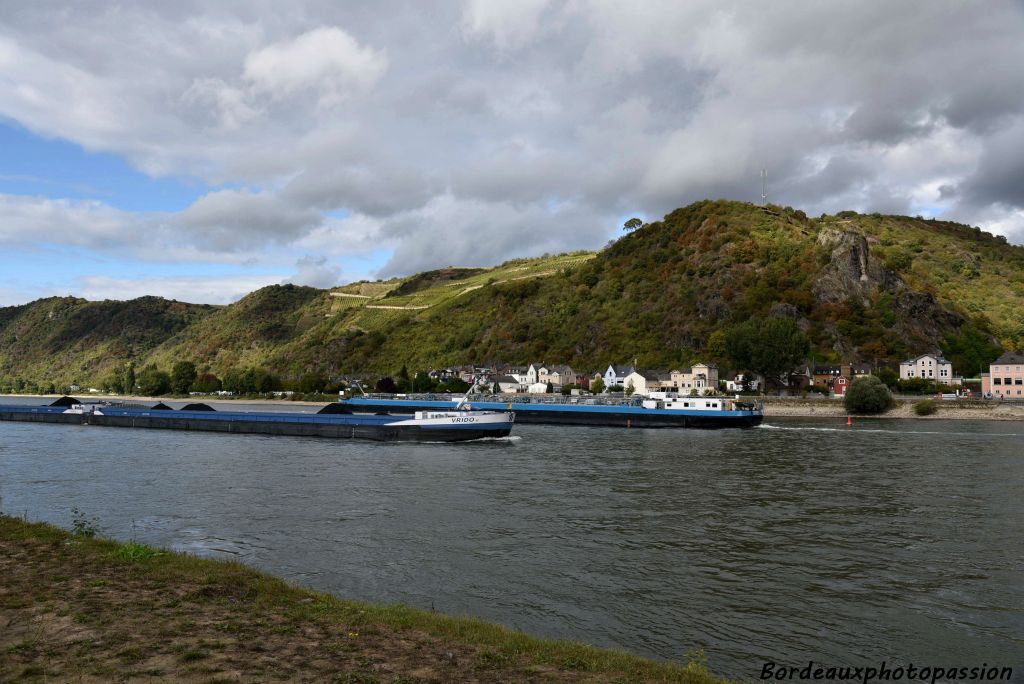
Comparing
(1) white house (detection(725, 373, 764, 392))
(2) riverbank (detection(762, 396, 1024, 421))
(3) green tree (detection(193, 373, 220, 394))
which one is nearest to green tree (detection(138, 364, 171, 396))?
(3) green tree (detection(193, 373, 220, 394))

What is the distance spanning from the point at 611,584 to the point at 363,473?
27643 mm

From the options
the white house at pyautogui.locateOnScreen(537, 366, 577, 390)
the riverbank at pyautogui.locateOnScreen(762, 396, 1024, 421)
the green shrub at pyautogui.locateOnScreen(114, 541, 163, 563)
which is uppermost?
the white house at pyautogui.locateOnScreen(537, 366, 577, 390)

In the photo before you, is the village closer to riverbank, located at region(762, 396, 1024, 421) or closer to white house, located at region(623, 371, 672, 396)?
white house, located at region(623, 371, 672, 396)

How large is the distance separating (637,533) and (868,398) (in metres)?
87.1

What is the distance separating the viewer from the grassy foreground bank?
418 inches

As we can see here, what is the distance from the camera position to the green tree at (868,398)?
100 metres

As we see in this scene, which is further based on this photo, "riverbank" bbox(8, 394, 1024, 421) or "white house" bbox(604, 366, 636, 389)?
"white house" bbox(604, 366, 636, 389)

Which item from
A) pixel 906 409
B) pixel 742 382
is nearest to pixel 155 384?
pixel 742 382

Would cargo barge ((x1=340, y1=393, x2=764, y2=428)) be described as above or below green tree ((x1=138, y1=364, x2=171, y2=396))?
below

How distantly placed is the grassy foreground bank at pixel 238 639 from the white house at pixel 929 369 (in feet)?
478

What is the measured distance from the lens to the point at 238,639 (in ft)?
40.0

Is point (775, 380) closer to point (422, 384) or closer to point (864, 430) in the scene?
point (864, 430)

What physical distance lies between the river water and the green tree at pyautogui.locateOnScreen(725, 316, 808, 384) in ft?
224

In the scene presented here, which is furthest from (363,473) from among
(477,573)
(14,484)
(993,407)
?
(993,407)
